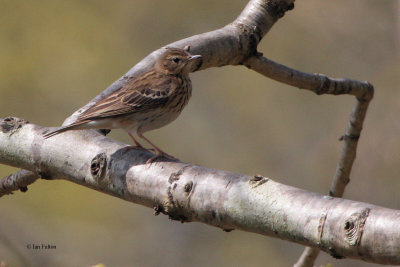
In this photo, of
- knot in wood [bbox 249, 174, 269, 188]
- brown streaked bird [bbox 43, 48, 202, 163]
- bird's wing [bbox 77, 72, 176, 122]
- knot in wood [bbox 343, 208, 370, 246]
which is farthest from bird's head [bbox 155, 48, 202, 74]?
knot in wood [bbox 343, 208, 370, 246]

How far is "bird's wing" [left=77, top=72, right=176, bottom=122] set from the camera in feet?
18.3

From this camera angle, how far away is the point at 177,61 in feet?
19.6

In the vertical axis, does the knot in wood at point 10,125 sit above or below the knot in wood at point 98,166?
above

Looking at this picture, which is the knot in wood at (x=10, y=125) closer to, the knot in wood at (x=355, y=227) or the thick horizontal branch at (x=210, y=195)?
the thick horizontal branch at (x=210, y=195)

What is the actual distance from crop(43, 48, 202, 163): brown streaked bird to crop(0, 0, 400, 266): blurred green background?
10.7 feet

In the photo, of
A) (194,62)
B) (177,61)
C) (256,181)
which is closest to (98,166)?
(256,181)

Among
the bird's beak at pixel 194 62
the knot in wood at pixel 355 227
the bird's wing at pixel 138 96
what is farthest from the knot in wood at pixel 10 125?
the knot in wood at pixel 355 227

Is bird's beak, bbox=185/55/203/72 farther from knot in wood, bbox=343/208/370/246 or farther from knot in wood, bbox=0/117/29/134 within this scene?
knot in wood, bbox=343/208/370/246

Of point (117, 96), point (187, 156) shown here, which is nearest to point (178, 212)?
point (117, 96)

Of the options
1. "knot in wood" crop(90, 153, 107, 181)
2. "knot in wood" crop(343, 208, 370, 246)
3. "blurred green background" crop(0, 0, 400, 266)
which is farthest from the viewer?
"blurred green background" crop(0, 0, 400, 266)

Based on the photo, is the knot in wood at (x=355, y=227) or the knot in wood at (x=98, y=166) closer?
the knot in wood at (x=355, y=227)

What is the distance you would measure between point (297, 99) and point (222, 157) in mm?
2132

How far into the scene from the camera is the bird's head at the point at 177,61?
17.2 feet

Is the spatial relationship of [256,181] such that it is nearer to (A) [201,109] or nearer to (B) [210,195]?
(B) [210,195]
